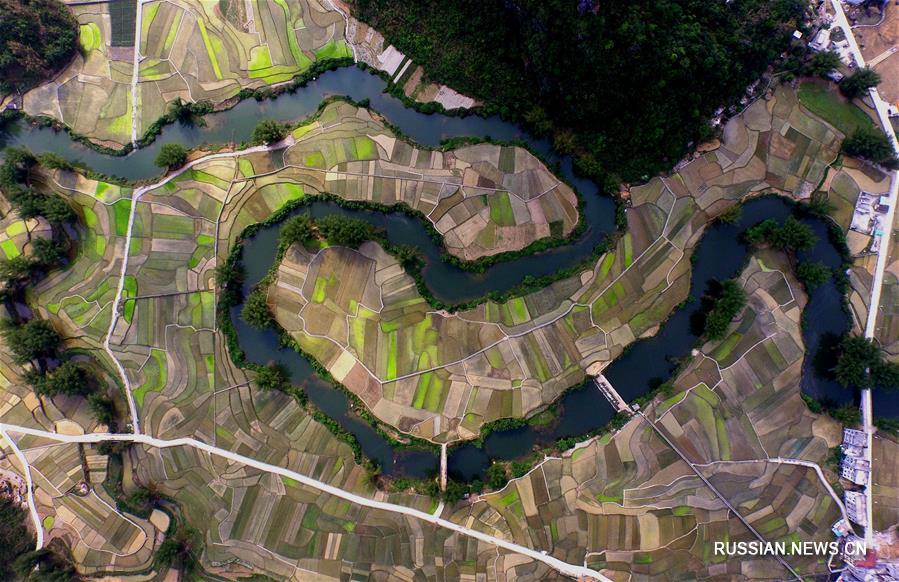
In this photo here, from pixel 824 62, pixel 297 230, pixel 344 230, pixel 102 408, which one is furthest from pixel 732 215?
pixel 102 408

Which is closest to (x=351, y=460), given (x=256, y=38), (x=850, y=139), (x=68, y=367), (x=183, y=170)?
(x=68, y=367)

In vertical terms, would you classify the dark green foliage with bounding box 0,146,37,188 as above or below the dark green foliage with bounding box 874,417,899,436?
above

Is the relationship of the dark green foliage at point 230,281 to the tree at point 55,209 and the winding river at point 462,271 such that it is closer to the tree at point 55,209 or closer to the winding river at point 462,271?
the winding river at point 462,271

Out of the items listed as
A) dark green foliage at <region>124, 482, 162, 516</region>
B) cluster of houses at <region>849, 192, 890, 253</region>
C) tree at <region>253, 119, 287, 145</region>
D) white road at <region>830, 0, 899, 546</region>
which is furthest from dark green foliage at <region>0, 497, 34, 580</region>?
cluster of houses at <region>849, 192, 890, 253</region>

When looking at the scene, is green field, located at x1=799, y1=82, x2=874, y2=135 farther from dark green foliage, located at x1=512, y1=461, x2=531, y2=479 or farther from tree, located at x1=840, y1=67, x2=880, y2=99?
dark green foliage, located at x1=512, y1=461, x2=531, y2=479

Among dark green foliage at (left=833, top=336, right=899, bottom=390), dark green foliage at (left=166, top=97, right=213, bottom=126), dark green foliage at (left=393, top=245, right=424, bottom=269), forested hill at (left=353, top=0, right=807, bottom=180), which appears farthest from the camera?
dark green foliage at (left=166, top=97, right=213, bottom=126)

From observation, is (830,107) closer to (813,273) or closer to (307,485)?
(813,273)

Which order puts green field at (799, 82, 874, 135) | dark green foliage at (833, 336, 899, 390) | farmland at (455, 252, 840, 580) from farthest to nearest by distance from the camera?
green field at (799, 82, 874, 135), farmland at (455, 252, 840, 580), dark green foliage at (833, 336, 899, 390)
